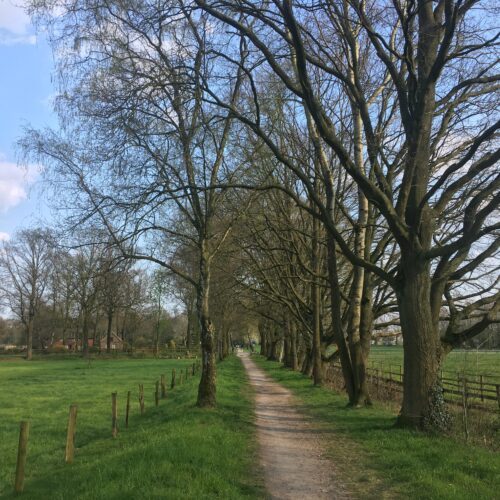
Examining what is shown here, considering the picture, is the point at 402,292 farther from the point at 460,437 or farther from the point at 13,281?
the point at 13,281

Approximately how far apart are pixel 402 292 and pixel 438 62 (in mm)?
4777

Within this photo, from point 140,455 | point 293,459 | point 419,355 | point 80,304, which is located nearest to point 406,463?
point 293,459

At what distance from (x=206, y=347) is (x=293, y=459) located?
608 cm

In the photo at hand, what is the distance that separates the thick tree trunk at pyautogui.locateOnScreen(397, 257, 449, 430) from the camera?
1056 centimetres

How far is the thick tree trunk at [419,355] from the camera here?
10562mm

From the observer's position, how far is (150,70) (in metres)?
11.6

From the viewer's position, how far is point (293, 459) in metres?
9.01

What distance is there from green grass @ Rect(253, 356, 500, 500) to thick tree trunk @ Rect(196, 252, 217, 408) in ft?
11.8

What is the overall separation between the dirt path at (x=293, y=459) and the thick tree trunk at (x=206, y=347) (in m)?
1.51

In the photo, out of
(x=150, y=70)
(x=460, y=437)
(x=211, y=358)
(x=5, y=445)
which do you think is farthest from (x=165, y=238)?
(x=460, y=437)

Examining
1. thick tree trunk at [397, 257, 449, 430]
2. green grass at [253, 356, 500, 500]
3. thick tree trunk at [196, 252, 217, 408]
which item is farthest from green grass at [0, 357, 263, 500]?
thick tree trunk at [397, 257, 449, 430]

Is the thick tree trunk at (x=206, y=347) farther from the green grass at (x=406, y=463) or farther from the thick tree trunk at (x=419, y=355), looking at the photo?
the thick tree trunk at (x=419, y=355)

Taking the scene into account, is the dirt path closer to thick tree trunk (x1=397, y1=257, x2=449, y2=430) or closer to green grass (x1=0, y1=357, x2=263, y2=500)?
green grass (x1=0, y1=357, x2=263, y2=500)

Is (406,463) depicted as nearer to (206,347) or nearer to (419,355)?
(419,355)
